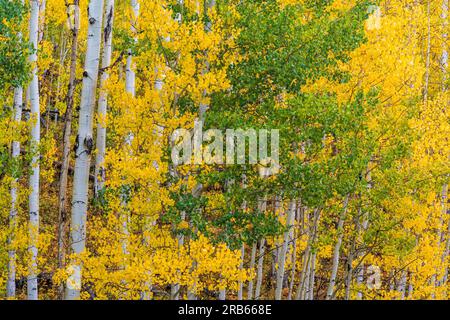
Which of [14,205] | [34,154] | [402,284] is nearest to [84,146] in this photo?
[34,154]

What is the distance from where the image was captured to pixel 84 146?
9.01m

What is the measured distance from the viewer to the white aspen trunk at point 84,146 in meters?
9.03

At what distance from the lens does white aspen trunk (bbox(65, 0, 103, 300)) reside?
9.03m

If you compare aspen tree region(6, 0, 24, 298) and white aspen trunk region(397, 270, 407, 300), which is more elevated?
aspen tree region(6, 0, 24, 298)

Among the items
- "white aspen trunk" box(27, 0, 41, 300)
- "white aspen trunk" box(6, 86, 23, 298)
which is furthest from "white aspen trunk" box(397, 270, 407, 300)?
"white aspen trunk" box(6, 86, 23, 298)

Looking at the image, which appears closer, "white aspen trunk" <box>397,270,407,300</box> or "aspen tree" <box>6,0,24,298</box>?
"aspen tree" <box>6,0,24,298</box>

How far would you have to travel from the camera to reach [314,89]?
12211 millimetres

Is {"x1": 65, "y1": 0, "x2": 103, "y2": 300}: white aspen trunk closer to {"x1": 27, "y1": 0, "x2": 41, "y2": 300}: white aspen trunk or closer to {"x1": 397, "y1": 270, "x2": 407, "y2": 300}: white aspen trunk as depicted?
{"x1": 27, "y1": 0, "x2": 41, "y2": 300}: white aspen trunk

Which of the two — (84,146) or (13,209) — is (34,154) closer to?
(13,209)

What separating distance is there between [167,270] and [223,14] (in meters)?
3.95

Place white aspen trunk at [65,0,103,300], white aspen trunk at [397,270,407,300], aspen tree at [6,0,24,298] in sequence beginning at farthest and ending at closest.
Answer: white aspen trunk at [397,270,407,300]
aspen tree at [6,0,24,298]
white aspen trunk at [65,0,103,300]

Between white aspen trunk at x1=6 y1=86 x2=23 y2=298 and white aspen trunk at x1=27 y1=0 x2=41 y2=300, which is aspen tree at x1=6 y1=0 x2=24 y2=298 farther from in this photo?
white aspen trunk at x1=27 y1=0 x2=41 y2=300

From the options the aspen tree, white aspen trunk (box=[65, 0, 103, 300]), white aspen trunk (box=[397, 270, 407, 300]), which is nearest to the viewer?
white aspen trunk (box=[65, 0, 103, 300])
